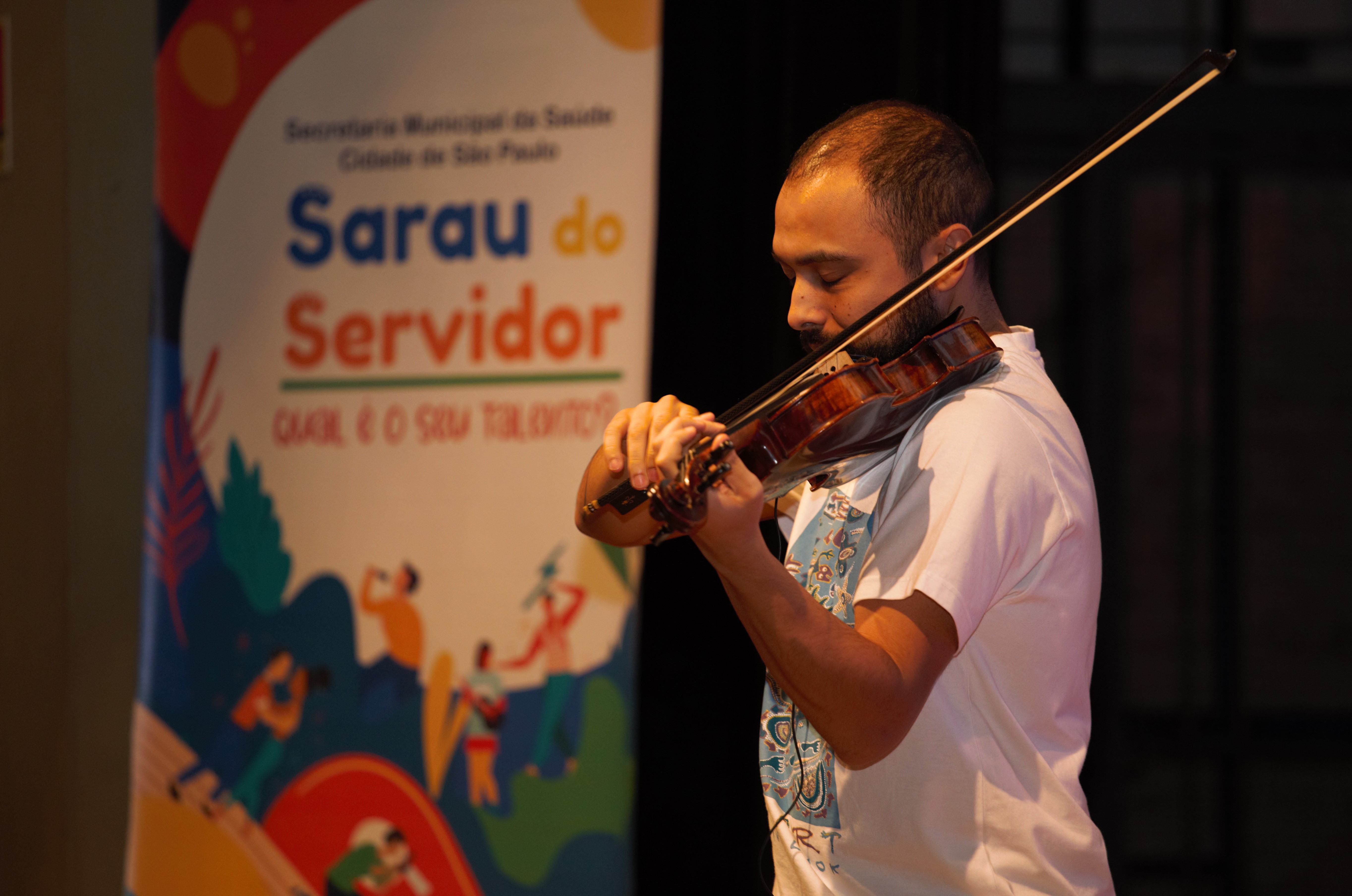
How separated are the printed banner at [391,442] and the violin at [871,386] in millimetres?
1250

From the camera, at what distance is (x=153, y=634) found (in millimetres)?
2656

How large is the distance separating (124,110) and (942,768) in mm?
2485

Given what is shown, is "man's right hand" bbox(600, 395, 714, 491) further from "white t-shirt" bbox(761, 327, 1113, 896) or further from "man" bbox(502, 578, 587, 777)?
"man" bbox(502, 578, 587, 777)

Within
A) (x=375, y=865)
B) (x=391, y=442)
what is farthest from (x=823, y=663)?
(x=375, y=865)

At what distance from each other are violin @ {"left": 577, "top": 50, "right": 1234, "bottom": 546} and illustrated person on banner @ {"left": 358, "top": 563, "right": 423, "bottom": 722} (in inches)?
54.4

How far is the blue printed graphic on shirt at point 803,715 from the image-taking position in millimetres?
1139

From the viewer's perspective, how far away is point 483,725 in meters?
2.46

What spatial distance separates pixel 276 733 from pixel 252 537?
43 cm

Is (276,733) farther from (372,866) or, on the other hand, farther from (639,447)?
(639,447)

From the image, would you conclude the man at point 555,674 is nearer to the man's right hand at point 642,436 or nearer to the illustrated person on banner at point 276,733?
the illustrated person on banner at point 276,733

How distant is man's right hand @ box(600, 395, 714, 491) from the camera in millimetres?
1020

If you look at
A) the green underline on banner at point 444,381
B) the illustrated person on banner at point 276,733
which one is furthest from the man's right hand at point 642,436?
the illustrated person on banner at point 276,733

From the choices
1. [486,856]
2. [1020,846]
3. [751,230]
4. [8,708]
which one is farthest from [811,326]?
[8,708]

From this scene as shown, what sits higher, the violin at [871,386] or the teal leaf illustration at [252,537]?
the violin at [871,386]
